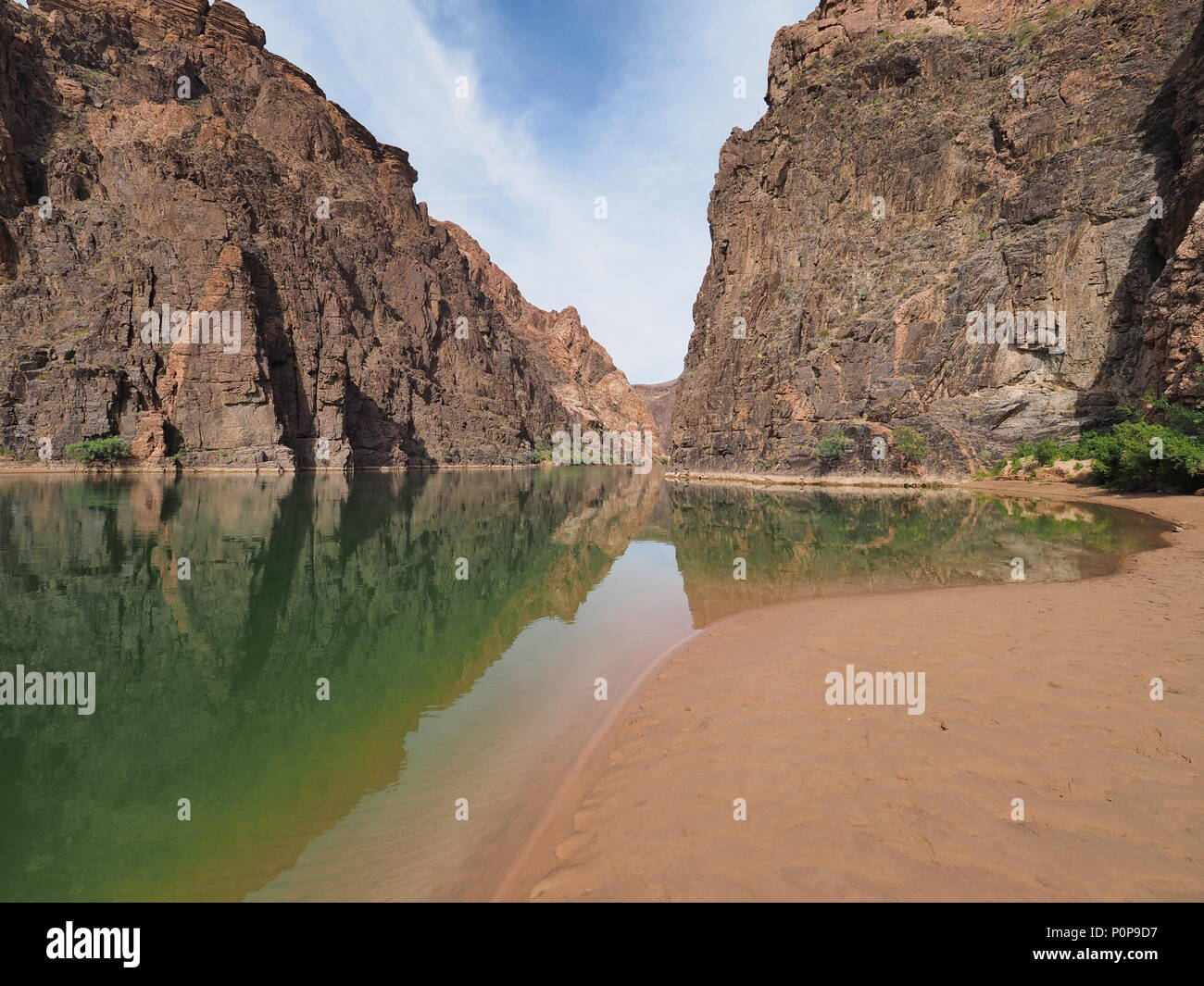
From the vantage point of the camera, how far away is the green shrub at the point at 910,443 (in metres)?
49.4

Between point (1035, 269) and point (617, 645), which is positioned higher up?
point (1035, 269)

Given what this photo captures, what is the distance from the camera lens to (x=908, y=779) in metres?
4.74

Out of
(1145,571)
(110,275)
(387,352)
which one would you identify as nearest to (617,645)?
(1145,571)

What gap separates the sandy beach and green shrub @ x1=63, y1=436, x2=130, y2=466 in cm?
7382

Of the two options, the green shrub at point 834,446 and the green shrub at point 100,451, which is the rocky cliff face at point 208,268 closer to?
the green shrub at point 100,451

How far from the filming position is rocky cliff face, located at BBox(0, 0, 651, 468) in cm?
6431

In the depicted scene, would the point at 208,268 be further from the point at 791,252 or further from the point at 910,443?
the point at 910,443

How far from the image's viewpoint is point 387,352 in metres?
109

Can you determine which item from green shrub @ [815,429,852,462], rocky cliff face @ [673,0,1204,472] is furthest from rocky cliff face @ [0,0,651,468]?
green shrub @ [815,429,852,462]

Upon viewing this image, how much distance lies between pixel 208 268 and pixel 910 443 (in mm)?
83165

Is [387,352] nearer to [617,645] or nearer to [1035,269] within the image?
[1035,269]

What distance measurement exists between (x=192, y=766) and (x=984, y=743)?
798cm

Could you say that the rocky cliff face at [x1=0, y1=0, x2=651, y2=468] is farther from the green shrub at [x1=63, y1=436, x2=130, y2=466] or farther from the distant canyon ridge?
the green shrub at [x1=63, y1=436, x2=130, y2=466]

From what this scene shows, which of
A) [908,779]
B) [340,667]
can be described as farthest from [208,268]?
[908,779]
